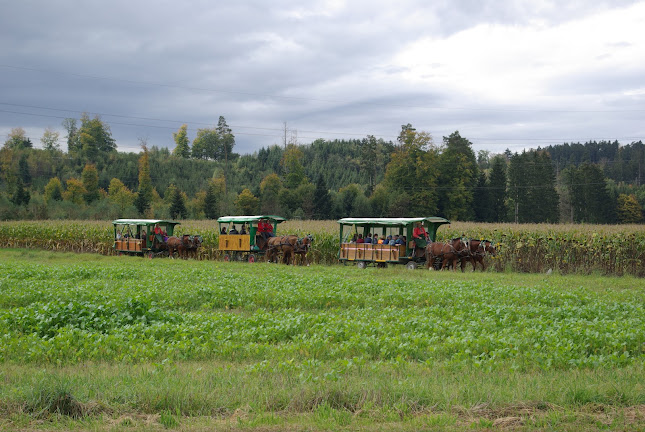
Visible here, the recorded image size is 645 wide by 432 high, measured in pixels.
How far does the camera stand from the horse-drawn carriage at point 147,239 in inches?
1335

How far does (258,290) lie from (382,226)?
1219cm

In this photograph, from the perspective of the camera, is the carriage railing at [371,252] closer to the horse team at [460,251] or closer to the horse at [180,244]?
the horse team at [460,251]

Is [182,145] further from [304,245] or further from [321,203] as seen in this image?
[304,245]

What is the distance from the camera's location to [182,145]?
436 feet

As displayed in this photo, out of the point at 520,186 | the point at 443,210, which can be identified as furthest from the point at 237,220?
the point at 520,186

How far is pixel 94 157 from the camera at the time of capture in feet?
373

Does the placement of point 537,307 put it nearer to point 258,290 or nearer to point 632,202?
point 258,290

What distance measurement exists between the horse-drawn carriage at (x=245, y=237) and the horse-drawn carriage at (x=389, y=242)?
5662 mm

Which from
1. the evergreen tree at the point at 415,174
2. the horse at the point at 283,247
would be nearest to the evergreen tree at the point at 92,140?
the evergreen tree at the point at 415,174

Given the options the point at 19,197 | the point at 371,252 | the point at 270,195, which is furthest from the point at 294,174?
the point at 371,252

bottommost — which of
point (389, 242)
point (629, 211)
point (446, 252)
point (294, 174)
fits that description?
point (446, 252)

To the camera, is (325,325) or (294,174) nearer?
(325,325)

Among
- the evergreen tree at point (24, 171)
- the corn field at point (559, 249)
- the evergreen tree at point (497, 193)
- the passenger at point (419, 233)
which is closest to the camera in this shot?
the corn field at point (559, 249)

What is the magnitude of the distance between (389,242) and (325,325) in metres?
15.7
